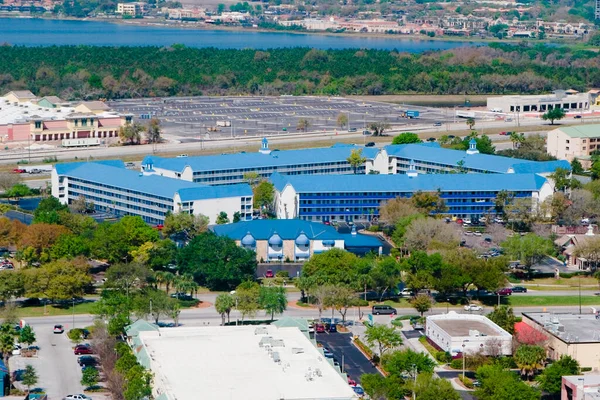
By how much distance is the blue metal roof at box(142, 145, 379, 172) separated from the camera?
67.1 metres

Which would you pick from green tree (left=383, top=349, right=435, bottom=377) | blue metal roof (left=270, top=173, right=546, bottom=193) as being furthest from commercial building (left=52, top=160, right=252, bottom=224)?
green tree (left=383, top=349, right=435, bottom=377)

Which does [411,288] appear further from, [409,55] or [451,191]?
[409,55]

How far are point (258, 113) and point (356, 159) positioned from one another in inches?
1390

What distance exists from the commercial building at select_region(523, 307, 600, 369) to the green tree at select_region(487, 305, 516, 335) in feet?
1.87

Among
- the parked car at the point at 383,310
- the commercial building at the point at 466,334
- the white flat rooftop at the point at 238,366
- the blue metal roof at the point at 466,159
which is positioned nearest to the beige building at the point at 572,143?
the blue metal roof at the point at 466,159

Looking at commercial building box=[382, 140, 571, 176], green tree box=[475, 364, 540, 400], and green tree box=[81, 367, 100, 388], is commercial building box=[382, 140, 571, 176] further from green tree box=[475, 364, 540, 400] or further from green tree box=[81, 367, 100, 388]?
green tree box=[81, 367, 100, 388]

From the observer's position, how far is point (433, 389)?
34969 mm

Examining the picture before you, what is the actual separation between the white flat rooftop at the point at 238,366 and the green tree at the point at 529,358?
5.82 metres

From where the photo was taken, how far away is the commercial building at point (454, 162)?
67.4m

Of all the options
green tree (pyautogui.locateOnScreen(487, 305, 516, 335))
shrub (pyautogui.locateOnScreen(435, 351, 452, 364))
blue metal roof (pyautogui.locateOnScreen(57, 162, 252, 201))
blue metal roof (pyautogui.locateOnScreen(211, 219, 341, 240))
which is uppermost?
blue metal roof (pyautogui.locateOnScreen(57, 162, 252, 201))

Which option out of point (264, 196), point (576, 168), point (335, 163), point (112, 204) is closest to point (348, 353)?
point (264, 196)

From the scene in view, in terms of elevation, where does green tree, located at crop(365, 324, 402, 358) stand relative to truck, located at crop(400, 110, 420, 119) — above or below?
above

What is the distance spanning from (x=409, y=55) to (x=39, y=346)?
106m

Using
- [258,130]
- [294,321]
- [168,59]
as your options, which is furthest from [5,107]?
[294,321]
